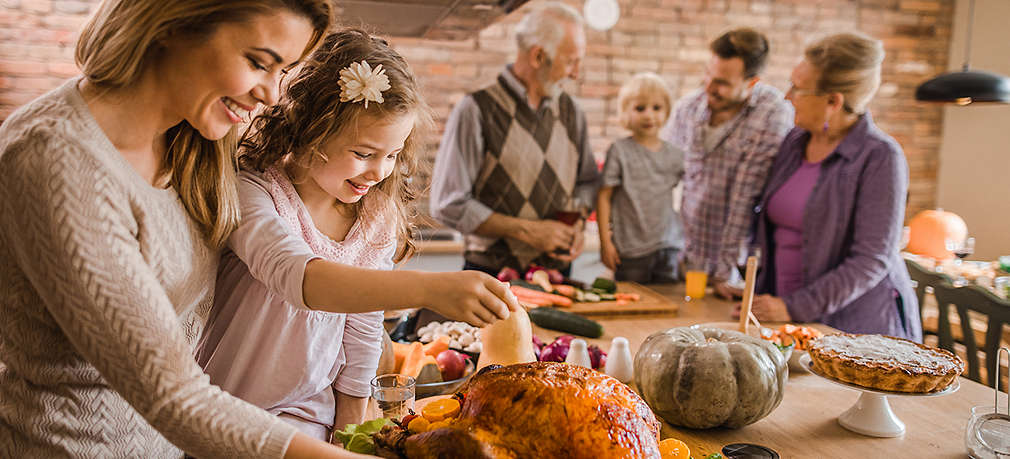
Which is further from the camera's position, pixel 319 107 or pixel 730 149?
pixel 730 149

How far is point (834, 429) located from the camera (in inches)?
57.9

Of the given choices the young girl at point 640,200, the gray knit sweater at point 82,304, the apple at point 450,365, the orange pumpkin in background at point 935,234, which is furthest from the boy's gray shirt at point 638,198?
the orange pumpkin in background at point 935,234

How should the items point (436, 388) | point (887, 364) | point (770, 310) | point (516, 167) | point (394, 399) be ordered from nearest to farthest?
point (394, 399) < point (887, 364) < point (436, 388) < point (770, 310) < point (516, 167)

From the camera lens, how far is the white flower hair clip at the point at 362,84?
4.25 ft

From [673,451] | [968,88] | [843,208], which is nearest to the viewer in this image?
[673,451]

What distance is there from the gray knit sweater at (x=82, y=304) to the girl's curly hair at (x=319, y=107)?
1.21ft

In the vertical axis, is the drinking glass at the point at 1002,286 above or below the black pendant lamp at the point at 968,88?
below

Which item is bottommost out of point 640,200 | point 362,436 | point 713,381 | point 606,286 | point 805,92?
point 606,286

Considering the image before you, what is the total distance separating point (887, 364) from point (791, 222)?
1495 mm

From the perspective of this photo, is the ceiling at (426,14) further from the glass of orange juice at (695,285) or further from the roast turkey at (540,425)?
the roast turkey at (540,425)

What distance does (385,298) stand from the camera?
43.4 inches

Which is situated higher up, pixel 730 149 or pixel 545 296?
pixel 730 149

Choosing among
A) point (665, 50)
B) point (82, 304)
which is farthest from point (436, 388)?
point (665, 50)

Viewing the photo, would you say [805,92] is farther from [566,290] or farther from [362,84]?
[362,84]
